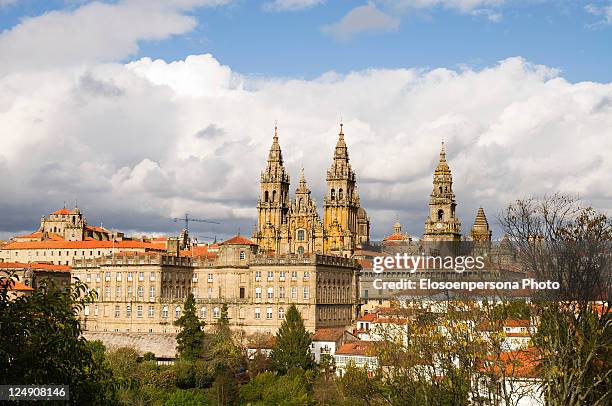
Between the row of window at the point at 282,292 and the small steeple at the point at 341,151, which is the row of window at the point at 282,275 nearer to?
the row of window at the point at 282,292

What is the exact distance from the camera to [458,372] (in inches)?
1355

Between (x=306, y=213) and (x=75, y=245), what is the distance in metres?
40.2

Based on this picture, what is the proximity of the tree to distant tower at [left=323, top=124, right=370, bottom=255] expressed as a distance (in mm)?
104467

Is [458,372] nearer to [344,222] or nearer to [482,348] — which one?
[482,348]

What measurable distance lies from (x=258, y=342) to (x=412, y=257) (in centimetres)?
3393

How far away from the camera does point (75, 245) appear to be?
483ft

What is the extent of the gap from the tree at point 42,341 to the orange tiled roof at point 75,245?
117716mm

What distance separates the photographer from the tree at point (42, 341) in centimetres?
2041

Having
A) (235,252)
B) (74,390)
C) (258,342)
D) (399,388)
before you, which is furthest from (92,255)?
(74,390)

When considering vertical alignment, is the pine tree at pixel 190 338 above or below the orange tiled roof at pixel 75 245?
below

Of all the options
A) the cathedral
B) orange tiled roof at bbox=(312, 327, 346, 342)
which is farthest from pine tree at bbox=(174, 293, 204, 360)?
the cathedral

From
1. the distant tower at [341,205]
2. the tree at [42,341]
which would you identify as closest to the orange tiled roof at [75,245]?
the distant tower at [341,205]

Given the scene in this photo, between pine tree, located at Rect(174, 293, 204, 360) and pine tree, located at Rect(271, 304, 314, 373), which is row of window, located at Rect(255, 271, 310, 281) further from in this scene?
pine tree, located at Rect(271, 304, 314, 373)

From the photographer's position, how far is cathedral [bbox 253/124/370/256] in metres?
129
